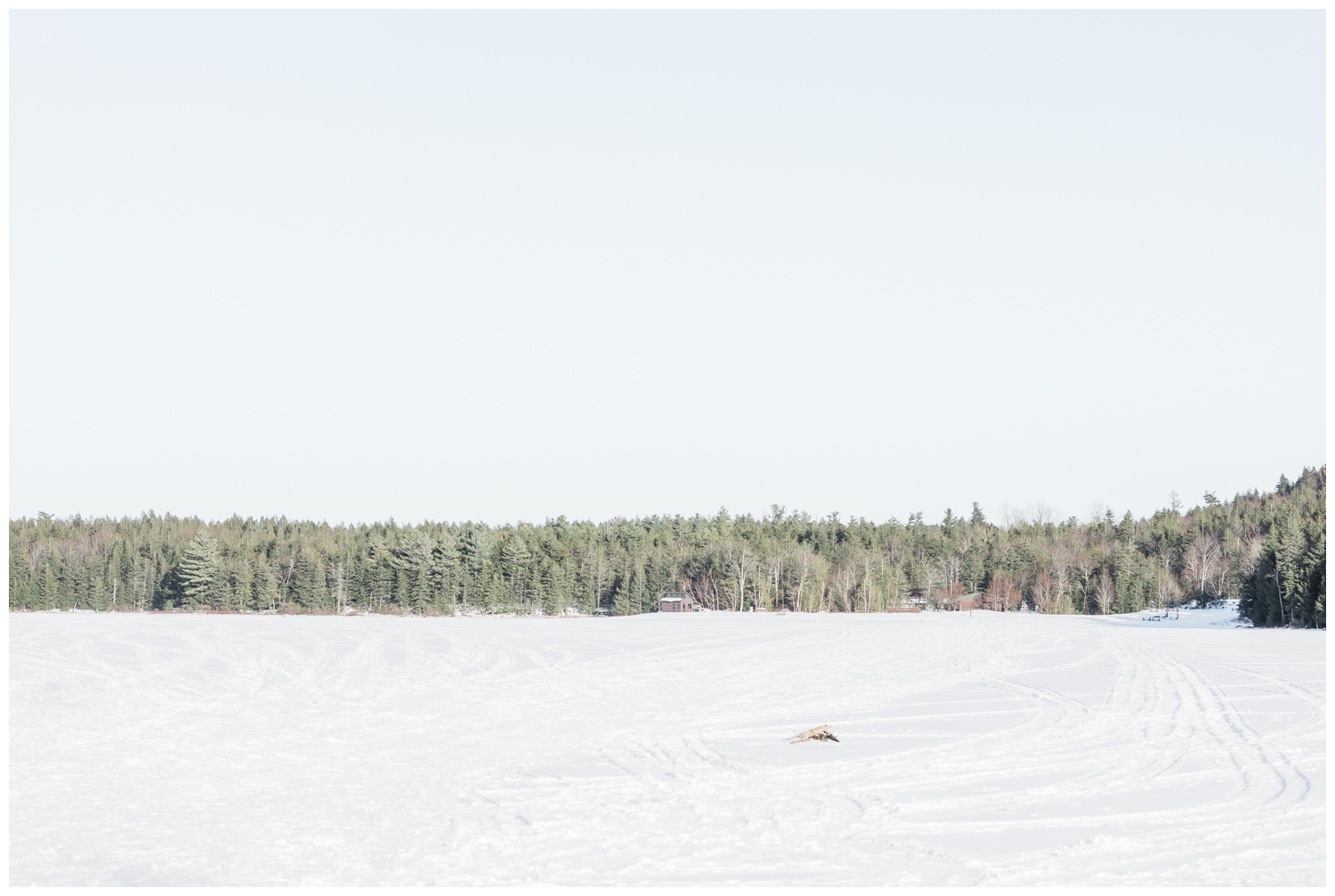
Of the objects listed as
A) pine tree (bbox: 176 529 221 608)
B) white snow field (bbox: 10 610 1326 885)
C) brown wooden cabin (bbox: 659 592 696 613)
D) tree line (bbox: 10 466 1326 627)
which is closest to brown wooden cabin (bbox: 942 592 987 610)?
tree line (bbox: 10 466 1326 627)

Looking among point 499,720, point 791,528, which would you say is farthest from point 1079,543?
point 499,720

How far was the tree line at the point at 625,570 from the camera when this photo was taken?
3775 inches

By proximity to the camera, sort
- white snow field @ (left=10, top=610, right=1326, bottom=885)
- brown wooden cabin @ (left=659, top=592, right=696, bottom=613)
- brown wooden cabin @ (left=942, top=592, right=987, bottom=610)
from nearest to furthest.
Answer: white snow field @ (left=10, top=610, right=1326, bottom=885)
brown wooden cabin @ (left=659, top=592, right=696, bottom=613)
brown wooden cabin @ (left=942, top=592, right=987, bottom=610)

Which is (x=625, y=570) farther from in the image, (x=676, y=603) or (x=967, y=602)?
(x=967, y=602)

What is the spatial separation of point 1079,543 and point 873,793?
419 feet

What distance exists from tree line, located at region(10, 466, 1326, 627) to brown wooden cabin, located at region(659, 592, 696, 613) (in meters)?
2.04

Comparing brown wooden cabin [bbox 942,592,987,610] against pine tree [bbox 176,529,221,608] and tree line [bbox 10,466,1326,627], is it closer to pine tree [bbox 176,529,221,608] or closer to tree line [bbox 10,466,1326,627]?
tree line [bbox 10,466,1326,627]

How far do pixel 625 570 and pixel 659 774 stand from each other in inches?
3498

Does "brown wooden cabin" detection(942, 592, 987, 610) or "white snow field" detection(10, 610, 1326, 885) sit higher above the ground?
"white snow field" detection(10, 610, 1326, 885)

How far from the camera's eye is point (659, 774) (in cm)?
1245

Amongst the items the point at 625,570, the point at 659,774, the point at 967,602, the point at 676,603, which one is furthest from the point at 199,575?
the point at 659,774

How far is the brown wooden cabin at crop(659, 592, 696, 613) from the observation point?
90688 mm

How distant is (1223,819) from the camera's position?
33.3ft

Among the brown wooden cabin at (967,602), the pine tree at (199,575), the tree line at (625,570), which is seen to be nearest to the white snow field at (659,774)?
the tree line at (625,570)
